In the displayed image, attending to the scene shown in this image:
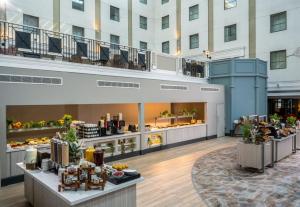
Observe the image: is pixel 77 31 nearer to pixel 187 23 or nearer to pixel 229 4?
pixel 187 23

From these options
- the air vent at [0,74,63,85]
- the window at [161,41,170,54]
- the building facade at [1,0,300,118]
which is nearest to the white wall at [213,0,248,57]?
the building facade at [1,0,300,118]

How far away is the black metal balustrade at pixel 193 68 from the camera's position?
1256 cm

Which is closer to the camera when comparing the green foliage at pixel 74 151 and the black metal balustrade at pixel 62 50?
the green foliage at pixel 74 151

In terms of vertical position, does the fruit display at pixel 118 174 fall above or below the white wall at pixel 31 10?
below

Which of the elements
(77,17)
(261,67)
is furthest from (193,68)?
(77,17)

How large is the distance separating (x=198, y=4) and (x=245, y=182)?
14854mm

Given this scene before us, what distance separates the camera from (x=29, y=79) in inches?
240

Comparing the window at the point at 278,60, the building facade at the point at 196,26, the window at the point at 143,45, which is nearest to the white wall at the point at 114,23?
the building facade at the point at 196,26

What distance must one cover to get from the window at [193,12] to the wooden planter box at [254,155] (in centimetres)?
1311

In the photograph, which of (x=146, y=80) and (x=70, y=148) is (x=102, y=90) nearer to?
(x=146, y=80)

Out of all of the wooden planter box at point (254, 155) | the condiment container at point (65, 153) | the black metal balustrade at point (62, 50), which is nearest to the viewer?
the condiment container at point (65, 153)

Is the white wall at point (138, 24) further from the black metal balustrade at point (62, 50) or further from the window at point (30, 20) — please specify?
the black metal balustrade at point (62, 50)

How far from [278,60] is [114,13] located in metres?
11.1

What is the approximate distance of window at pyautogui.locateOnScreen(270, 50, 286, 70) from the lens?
46.1 ft
